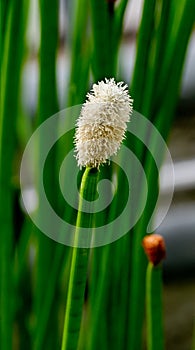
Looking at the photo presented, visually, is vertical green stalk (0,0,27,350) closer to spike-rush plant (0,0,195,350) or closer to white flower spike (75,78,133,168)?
spike-rush plant (0,0,195,350)

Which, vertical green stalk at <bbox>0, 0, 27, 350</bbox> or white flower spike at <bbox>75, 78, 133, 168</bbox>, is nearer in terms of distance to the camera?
white flower spike at <bbox>75, 78, 133, 168</bbox>

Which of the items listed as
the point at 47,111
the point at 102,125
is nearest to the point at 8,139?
the point at 47,111

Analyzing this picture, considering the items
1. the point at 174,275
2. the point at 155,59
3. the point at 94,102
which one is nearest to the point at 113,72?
the point at 155,59

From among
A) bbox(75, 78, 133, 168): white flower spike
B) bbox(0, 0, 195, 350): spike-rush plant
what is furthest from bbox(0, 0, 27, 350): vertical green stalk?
bbox(75, 78, 133, 168): white flower spike

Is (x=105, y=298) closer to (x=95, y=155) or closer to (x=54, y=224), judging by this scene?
(x=54, y=224)

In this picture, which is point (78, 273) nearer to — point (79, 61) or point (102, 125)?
point (102, 125)

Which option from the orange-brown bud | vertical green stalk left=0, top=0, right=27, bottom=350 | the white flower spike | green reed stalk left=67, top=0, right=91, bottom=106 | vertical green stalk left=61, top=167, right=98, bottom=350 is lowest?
vertical green stalk left=61, top=167, right=98, bottom=350

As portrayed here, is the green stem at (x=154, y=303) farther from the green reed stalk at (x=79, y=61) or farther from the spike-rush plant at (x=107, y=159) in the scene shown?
the green reed stalk at (x=79, y=61)

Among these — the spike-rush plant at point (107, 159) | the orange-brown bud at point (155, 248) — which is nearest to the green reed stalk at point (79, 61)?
the spike-rush plant at point (107, 159)
